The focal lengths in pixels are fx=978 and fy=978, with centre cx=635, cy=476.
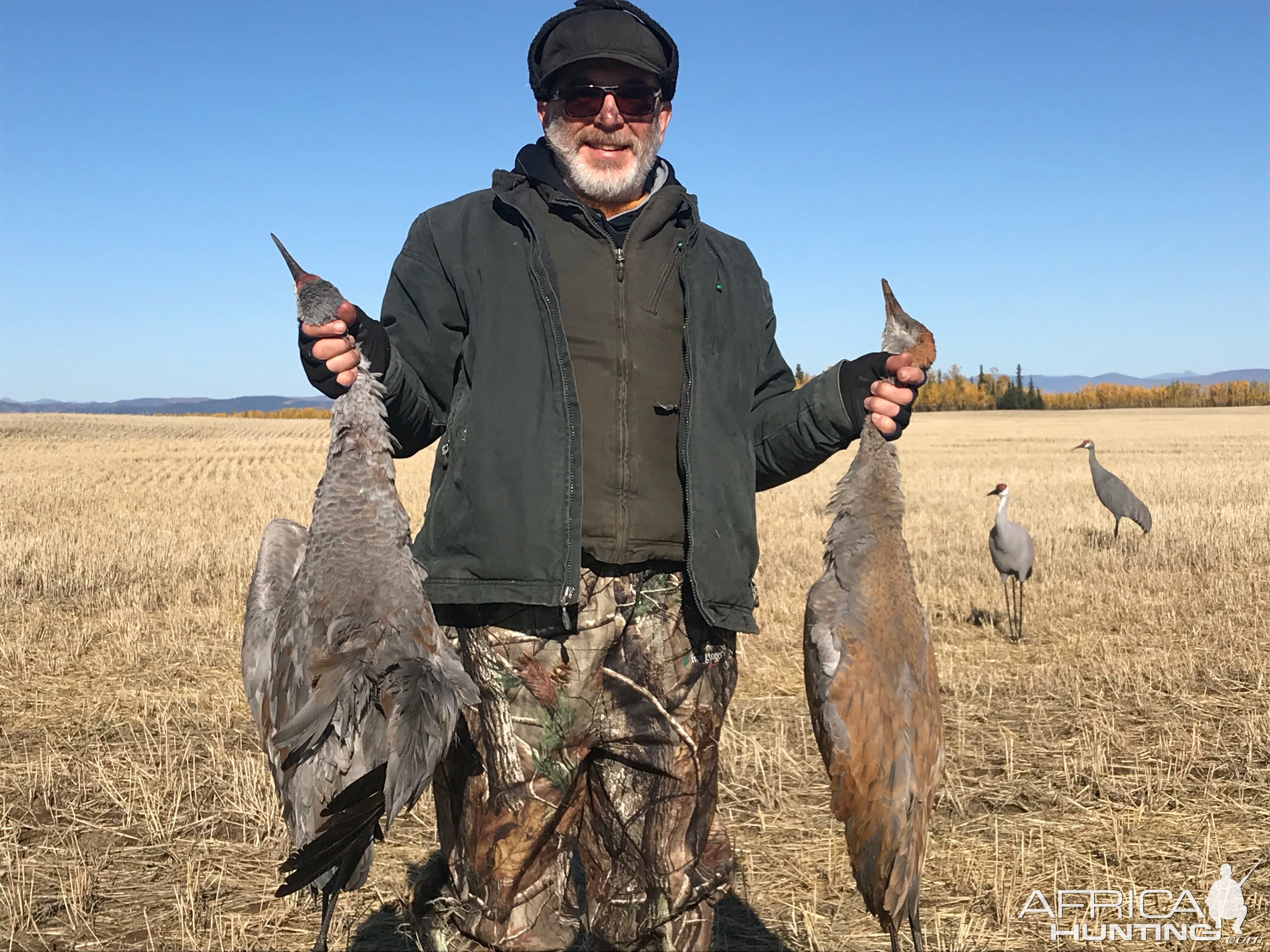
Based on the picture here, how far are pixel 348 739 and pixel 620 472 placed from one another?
118 centimetres

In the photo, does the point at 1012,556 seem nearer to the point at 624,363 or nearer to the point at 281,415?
the point at 624,363

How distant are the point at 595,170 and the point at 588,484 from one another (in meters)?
1.15

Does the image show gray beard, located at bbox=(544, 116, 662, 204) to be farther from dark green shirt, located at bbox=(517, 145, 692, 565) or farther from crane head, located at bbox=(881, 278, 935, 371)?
crane head, located at bbox=(881, 278, 935, 371)

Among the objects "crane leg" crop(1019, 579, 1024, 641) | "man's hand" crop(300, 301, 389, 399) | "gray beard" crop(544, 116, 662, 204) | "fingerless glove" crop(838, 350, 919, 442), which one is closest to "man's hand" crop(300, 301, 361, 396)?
"man's hand" crop(300, 301, 389, 399)

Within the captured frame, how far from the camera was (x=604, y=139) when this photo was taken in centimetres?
348

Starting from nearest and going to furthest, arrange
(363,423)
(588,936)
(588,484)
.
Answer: (363,423), (588,484), (588,936)

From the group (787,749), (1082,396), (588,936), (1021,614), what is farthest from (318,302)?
(1082,396)

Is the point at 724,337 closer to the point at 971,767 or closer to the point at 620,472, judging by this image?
the point at 620,472

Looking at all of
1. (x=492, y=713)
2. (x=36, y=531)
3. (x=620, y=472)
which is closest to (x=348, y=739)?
(x=492, y=713)

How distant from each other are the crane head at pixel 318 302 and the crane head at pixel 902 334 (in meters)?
1.92

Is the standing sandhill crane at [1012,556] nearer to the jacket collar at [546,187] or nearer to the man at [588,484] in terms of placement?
the man at [588,484]

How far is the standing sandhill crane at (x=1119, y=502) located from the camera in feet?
43.1

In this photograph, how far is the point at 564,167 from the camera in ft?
11.6

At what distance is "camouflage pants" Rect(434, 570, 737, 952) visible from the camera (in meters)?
3.17
